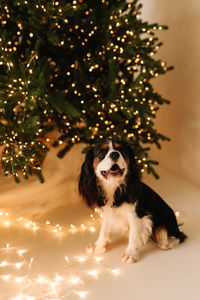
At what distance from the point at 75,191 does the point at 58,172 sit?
212 millimetres

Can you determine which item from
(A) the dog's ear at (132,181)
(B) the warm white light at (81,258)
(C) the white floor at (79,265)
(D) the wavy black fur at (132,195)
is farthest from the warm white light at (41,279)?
(A) the dog's ear at (132,181)

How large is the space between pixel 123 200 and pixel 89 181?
215 mm

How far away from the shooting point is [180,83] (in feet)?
10.5

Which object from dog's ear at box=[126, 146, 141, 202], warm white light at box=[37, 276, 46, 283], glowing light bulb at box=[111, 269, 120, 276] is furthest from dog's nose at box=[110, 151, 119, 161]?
warm white light at box=[37, 276, 46, 283]

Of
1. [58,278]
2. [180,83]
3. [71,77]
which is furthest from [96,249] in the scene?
[180,83]

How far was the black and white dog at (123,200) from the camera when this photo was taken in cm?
175

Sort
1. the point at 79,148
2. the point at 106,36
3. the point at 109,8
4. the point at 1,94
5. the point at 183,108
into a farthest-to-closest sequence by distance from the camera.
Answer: the point at 183,108 < the point at 79,148 < the point at 109,8 < the point at 106,36 < the point at 1,94

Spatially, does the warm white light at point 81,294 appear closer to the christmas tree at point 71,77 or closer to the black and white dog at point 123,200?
the black and white dog at point 123,200

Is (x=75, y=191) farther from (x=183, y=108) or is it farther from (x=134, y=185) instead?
(x=183, y=108)

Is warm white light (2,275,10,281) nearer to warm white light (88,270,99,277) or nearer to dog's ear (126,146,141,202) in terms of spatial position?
warm white light (88,270,99,277)

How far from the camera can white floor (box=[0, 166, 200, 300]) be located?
1.63m

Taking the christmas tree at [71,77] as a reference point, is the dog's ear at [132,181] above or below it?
below

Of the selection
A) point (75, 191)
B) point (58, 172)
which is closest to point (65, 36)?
point (58, 172)

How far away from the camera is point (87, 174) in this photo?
1825 mm
